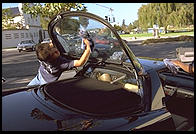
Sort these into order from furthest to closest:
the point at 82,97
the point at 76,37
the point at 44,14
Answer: the point at 44,14
the point at 76,37
the point at 82,97

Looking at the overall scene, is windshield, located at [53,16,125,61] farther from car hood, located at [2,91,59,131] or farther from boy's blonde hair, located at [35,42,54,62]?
car hood, located at [2,91,59,131]

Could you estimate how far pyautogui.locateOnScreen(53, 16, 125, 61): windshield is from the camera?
2125 mm

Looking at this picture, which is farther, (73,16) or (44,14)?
(44,14)

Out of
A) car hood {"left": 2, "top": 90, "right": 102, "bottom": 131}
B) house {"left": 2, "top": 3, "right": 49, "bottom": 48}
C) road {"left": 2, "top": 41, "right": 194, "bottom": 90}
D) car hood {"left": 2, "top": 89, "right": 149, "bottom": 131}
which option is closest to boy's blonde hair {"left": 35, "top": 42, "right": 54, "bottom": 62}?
road {"left": 2, "top": 41, "right": 194, "bottom": 90}

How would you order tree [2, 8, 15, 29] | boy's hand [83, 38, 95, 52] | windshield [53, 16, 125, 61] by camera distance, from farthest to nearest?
tree [2, 8, 15, 29] → boy's hand [83, 38, 95, 52] → windshield [53, 16, 125, 61]

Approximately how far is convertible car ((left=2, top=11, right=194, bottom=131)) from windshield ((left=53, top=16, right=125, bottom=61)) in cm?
1

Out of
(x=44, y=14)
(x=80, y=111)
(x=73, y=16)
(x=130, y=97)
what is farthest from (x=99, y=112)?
(x=44, y=14)

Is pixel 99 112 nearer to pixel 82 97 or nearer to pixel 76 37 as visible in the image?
pixel 82 97

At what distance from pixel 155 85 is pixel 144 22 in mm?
33891

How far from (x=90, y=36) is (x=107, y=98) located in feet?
3.32

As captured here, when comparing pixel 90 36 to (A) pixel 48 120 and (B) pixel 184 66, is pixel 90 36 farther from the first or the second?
(A) pixel 48 120

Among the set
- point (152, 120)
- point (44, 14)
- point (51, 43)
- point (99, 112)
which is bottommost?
point (152, 120)

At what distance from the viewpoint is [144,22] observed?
34.0m

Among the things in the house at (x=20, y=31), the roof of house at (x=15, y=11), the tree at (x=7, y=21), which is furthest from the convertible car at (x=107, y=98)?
the roof of house at (x=15, y=11)
